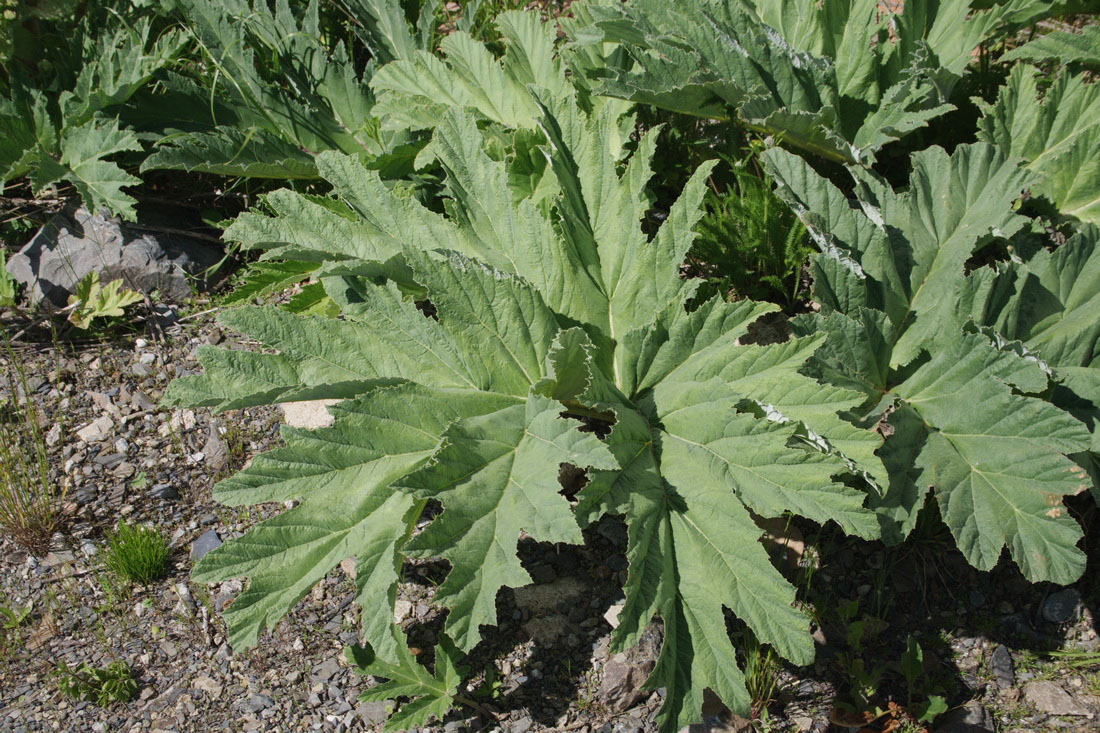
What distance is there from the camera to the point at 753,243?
3129 millimetres

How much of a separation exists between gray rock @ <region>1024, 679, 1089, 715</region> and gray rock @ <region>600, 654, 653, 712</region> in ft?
3.53

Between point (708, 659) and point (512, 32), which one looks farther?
point (512, 32)

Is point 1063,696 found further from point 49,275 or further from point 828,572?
point 49,275

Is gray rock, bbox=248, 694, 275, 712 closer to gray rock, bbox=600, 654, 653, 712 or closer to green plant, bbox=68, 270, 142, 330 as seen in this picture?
gray rock, bbox=600, 654, 653, 712

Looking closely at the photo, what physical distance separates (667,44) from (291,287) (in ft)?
6.26

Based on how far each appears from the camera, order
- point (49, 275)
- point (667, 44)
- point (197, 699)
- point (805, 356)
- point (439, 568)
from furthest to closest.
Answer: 1. point (49, 275)
2. point (667, 44)
3. point (439, 568)
4. point (197, 699)
5. point (805, 356)

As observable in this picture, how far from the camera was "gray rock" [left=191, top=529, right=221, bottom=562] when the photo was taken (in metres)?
3.01

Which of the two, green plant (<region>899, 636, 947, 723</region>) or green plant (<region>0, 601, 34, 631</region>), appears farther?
green plant (<region>0, 601, 34, 631</region>)

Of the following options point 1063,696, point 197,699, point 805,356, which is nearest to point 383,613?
point 197,699

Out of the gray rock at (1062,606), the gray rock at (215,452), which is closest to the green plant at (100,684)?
the gray rock at (215,452)

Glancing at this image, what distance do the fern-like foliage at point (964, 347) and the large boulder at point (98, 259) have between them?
103 inches

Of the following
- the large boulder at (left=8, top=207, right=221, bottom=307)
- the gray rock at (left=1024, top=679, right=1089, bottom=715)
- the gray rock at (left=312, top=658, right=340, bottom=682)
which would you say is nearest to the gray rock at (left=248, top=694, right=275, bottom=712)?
the gray rock at (left=312, top=658, right=340, bottom=682)

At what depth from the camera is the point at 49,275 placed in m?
3.80

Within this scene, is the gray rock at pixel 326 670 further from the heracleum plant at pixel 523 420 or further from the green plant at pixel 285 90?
the green plant at pixel 285 90
